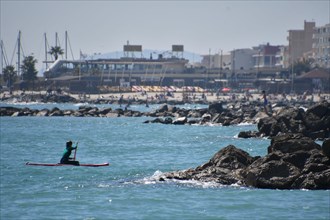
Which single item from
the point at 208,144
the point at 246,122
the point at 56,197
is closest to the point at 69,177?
the point at 56,197

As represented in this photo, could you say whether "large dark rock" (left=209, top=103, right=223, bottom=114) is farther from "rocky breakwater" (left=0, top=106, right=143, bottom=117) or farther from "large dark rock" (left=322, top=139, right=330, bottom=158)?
"large dark rock" (left=322, top=139, right=330, bottom=158)

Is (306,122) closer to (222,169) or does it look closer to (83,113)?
(222,169)

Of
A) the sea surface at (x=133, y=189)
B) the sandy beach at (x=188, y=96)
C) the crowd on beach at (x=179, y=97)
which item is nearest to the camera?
the sea surface at (x=133, y=189)

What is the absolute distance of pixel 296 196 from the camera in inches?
1281

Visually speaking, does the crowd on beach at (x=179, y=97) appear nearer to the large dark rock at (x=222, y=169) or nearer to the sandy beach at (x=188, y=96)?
the sandy beach at (x=188, y=96)

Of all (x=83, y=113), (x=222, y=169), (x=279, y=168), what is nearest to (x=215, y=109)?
(x=83, y=113)

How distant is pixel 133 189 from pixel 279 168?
539cm

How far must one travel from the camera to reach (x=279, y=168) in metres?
33.9

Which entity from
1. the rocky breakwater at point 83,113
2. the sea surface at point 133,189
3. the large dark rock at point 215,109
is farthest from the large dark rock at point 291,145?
the rocky breakwater at point 83,113

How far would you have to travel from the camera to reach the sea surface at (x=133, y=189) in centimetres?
3083

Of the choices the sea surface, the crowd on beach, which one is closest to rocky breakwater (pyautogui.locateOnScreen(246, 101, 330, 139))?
the sea surface

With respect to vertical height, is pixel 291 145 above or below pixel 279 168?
above

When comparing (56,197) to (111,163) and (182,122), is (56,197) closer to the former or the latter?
(111,163)

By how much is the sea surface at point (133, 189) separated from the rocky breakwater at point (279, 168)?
494 millimetres
